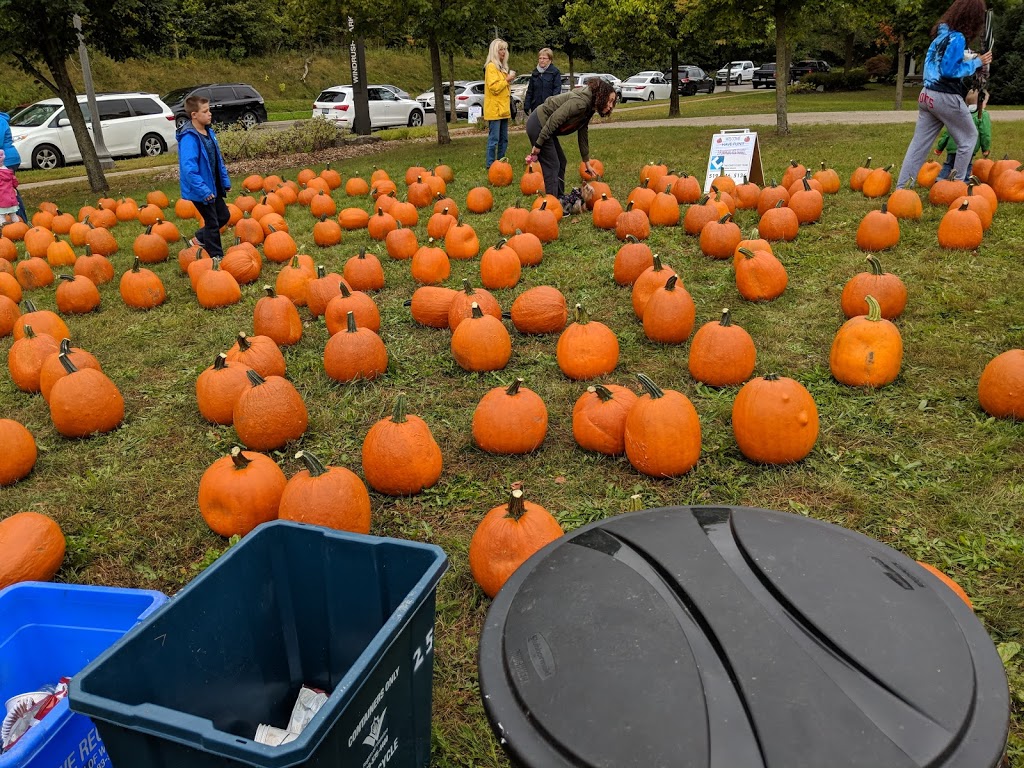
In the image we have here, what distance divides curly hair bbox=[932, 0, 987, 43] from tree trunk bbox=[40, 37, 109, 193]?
14.7 meters

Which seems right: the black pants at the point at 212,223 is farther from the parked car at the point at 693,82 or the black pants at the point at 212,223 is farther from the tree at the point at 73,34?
the parked car at the point at 693,82

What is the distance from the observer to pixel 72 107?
14.1m

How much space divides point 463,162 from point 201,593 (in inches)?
541

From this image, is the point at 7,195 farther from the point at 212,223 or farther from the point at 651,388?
the point at 651,388

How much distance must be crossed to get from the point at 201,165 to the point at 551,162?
4.25 metres

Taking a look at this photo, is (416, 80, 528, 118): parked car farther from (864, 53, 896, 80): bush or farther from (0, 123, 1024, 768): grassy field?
(0, 123, 1024, 768): grassy field

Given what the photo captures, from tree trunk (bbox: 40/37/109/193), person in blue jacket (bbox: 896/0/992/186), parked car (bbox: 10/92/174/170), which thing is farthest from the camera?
parked car (bbox: 10/92/174/170)

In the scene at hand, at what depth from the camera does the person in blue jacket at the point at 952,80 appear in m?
7.39

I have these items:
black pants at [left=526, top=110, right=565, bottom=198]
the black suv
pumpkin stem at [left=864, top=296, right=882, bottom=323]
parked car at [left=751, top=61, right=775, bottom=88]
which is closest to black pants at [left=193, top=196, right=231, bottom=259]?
black pants at [left=526, top=110, right=565, bottom=198]

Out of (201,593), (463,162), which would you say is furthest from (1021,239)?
(463,162)

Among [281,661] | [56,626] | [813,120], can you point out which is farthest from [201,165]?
[813,120]

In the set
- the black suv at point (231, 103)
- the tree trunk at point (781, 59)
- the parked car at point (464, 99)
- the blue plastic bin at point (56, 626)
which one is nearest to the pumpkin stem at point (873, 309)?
the blue plastic bin at point (56, 626)

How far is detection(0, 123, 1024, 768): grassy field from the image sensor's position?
3.22 meters

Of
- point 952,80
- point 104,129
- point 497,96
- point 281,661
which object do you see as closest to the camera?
point 281,661
